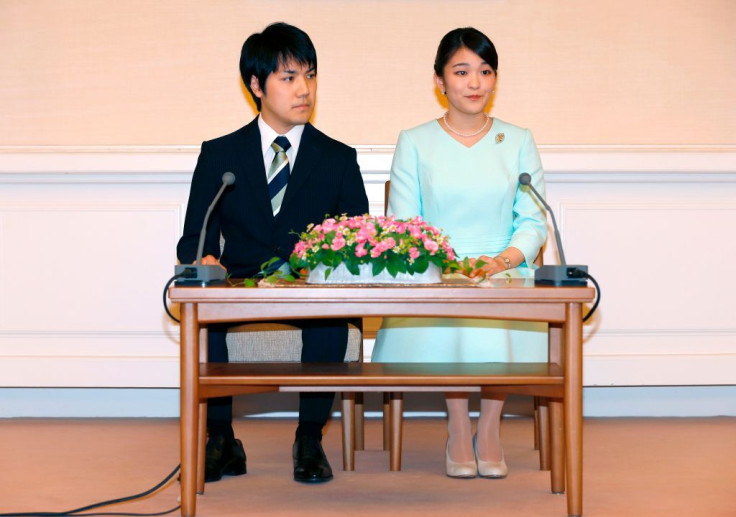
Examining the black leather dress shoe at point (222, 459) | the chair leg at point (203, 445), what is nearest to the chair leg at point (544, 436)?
the black leather dress shoe at point (222, 459)

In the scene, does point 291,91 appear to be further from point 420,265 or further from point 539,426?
point 539,426

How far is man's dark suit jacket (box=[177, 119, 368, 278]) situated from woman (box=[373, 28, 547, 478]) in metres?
0.25

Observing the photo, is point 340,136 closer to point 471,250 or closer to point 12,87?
point 471,250

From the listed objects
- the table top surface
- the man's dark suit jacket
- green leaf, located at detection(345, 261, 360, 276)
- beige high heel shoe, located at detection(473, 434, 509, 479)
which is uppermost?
the man's dark suit jacket

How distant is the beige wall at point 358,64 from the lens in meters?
3.67

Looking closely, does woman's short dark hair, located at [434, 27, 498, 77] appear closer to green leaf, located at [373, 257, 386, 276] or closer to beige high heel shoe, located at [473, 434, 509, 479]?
green leaf, located at [373, 257, 386, 276]

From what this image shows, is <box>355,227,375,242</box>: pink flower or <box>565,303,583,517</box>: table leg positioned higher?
<box>355,227,375,242</box>: pink flower

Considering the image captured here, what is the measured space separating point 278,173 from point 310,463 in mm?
897

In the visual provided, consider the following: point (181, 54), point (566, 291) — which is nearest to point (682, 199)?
point (566, 291)

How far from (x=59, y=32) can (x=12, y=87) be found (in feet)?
0.98

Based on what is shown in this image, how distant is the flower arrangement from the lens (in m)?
2.05

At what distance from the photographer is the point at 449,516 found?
2139 millimetres

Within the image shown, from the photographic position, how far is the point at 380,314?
201 centimetres

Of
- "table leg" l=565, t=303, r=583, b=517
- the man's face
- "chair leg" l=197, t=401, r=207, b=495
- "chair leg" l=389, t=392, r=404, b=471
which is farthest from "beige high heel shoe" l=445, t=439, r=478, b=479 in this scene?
the man's face
